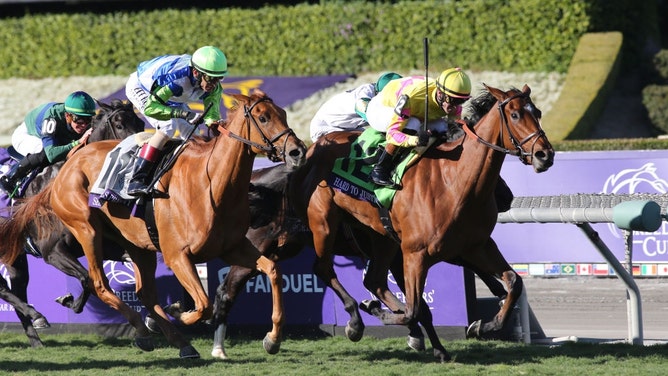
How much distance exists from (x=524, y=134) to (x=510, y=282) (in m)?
0.98

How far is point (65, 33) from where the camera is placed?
2111 centimetres

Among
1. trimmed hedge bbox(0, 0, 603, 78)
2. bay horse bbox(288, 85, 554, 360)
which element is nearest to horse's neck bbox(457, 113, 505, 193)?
bay horse bbox(288, 85, 554, 360)

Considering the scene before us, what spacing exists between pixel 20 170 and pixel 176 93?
7.23 feet

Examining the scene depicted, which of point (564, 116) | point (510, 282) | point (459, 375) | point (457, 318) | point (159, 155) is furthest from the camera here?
point (564, 116)

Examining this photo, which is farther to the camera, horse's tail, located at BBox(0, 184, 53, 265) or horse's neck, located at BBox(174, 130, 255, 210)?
horse's tail, located at BBox(0, 184, 53, 265)

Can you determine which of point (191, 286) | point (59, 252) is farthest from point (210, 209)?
point (59, 252)

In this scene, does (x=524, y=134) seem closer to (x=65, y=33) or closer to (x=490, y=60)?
(x=490, y=60)

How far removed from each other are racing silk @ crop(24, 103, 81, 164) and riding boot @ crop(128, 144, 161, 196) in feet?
5.40

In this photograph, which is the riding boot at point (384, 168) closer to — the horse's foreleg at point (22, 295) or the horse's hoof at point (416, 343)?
the horse's hoof at point (416, 343)

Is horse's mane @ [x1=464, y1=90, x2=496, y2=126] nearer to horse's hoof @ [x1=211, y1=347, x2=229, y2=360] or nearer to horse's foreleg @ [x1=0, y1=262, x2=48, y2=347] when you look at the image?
horse's hoof @ [x1=211, y1=347, x2=229, y2=360]

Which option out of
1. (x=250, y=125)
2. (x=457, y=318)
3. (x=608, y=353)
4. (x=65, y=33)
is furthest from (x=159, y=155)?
(x=65, y=33)

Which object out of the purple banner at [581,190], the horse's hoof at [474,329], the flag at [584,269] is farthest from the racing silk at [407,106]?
the flag at [584,269]

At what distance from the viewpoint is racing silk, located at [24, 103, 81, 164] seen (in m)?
8.41

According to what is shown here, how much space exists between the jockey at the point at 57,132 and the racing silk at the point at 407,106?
2.65m
